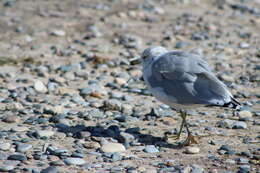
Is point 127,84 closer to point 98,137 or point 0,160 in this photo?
point 98,137

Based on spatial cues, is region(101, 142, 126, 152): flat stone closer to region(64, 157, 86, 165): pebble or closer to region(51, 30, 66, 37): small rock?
region(64, 157, 86, 165): pebble

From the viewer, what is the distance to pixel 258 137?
5836 millimetres

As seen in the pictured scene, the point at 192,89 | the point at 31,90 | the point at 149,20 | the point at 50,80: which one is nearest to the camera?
the point at 192,89

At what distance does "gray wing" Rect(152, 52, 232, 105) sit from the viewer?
17.6 ft

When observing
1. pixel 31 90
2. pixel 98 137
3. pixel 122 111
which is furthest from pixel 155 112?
pixel 31 90

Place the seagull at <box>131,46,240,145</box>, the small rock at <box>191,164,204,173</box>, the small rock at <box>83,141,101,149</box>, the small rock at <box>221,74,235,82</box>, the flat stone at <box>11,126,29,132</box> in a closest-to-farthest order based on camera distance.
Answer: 1. the small rock at <box>191,164,204,173</box>
2. the seagull at <box>131,46,240,145</box>
3. the small rock at <box>83,141,101,149</box>
4. the flat stone at <box>11,126,29,132</box>
5. the small rock at <box>221,74,235,82</box>

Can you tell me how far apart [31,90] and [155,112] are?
5.75ft

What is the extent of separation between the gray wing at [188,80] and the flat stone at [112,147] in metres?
0.70

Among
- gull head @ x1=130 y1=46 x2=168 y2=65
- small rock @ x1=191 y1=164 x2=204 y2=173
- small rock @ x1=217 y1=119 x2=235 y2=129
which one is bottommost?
small rock @ x1=191 y1=164 x2=204 y2=173

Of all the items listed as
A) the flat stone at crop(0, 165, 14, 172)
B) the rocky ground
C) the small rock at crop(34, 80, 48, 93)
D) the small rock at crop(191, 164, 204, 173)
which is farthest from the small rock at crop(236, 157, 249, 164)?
the small rock at crop(34, 80, 48, 93)

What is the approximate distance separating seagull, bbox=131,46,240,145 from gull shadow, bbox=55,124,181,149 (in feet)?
0.72

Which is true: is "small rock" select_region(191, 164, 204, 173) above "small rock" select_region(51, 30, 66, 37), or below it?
below

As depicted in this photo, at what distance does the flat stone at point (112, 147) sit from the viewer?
5379 mm

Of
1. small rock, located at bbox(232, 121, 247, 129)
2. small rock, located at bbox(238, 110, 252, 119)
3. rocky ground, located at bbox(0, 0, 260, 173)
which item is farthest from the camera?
small rock, located at bbox(238, 110, 252, 119)
